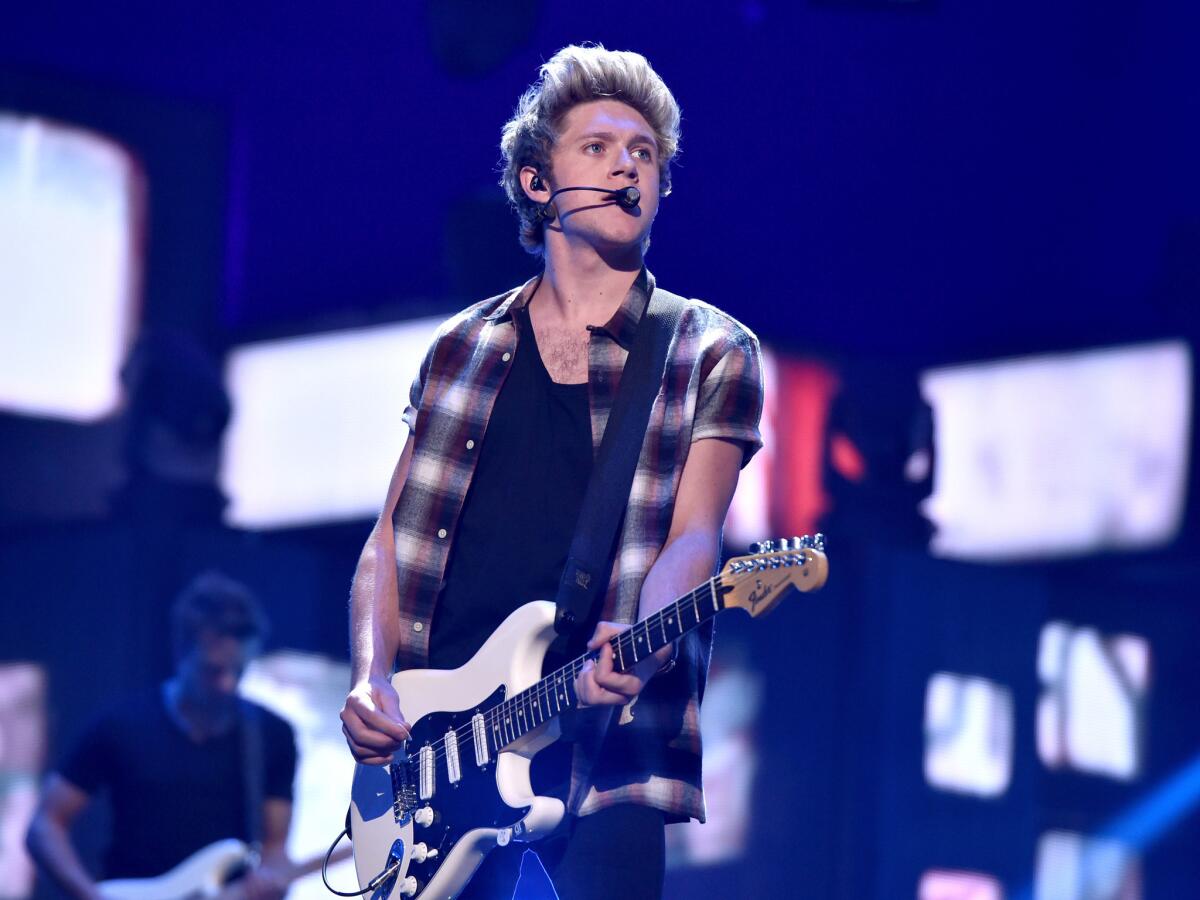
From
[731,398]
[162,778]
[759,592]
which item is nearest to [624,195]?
[731,398]

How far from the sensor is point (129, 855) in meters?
5.40

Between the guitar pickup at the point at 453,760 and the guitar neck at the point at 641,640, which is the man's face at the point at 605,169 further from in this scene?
the guitar pickup at the point at 453,760

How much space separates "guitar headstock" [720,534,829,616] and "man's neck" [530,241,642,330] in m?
0.67

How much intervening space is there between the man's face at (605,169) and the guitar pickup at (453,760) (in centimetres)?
87

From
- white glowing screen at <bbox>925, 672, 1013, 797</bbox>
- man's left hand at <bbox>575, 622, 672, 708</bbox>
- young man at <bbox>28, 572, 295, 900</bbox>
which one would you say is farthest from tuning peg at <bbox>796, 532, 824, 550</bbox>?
white glowing screen at <bbox>925, 672, 1013, 797</bbox>

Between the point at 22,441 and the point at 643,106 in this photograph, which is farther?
the point at 22,441

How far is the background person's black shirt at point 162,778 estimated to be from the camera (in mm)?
5422

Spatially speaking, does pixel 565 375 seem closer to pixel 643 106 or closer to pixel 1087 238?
pixel 643 106

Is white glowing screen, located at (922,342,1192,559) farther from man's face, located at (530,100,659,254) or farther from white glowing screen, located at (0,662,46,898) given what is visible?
man's face, located at (530,100,659,254)

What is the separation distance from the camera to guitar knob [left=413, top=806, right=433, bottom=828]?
8.62 ft

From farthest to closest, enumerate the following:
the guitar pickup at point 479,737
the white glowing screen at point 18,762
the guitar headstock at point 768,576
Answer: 1. the white glowing screen at point 18,762
2. the guitar pickup at point 479,737
3. the guitar headstock at point 768,576

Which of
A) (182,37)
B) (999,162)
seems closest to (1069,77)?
(999,162)

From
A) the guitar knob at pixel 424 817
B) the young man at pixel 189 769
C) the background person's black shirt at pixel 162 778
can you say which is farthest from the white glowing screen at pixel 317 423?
the guitar knob at pixel 424 817

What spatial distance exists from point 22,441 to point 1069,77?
4.63 meters
